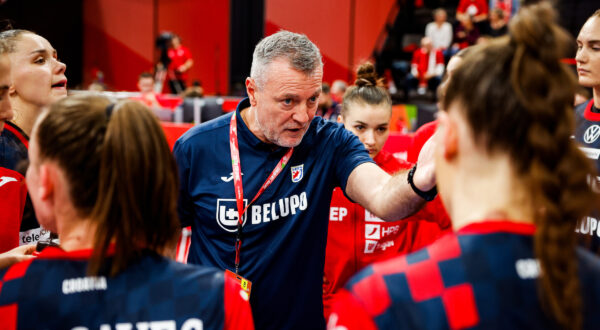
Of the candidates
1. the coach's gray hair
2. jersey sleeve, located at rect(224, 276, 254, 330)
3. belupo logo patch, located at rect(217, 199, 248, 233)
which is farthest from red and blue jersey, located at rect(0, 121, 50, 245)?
jersey sleeve, located at rect(224, 276, 254, 330)

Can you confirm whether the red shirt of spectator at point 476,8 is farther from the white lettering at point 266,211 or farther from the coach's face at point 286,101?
the white lettering at point 266,211

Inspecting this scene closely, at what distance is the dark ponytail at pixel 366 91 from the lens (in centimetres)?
328

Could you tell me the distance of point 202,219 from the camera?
90.3 inches

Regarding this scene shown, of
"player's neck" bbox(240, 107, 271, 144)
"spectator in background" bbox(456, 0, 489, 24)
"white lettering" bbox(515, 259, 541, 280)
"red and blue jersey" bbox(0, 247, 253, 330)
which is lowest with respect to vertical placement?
"red and blue jersey" bbox(0, 247, 253, 330)

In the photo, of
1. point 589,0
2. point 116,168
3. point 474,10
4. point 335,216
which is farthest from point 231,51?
point 116,168

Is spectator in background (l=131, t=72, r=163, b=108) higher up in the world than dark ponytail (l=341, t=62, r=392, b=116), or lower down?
lower down

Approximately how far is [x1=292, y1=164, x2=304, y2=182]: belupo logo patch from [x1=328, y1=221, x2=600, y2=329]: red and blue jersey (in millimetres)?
1216

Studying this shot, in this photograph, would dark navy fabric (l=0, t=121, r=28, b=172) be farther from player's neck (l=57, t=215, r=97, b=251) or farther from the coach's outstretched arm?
the coach's outstretched arm

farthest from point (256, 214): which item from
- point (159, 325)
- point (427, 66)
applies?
point (427, 66)

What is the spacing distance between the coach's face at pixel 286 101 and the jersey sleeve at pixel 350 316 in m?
1.20

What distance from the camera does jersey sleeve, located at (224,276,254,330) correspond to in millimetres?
1339

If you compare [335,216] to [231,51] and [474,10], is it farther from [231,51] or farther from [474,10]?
[231,51]

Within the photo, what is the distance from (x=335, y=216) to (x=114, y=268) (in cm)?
191

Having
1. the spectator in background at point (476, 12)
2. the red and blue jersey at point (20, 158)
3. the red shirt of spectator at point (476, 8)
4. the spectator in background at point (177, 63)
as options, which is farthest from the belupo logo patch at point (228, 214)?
the spectator in background at point (177, 63)
